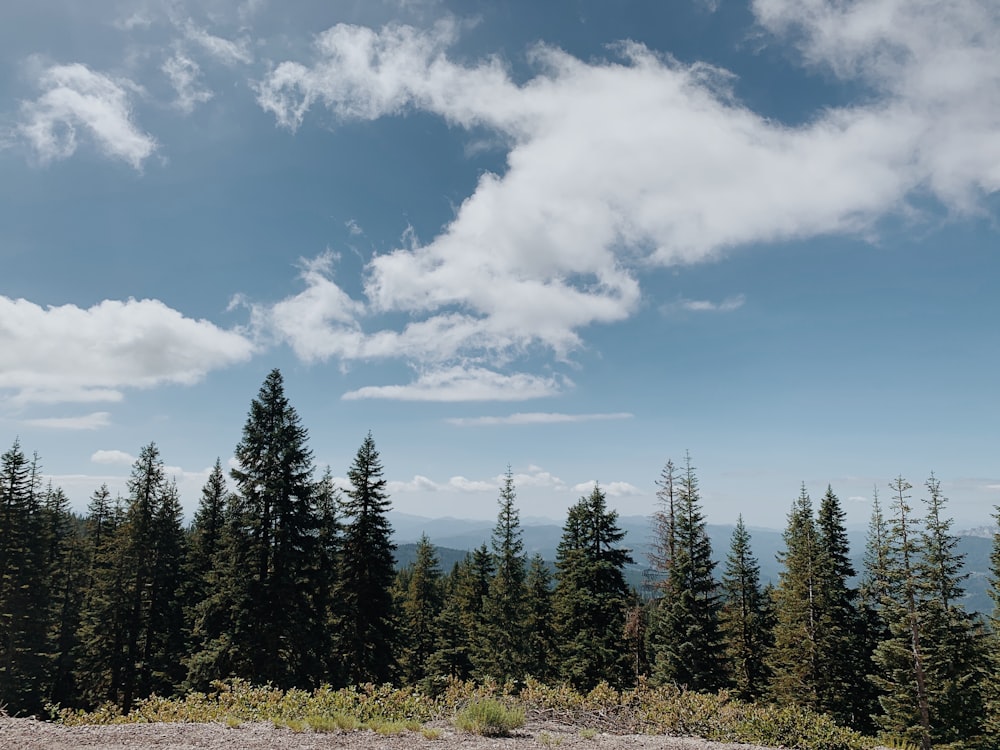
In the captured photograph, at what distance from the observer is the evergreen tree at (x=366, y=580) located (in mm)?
24547

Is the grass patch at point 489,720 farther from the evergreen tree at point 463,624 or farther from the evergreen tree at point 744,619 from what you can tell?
the evergreen tree at point 744,619

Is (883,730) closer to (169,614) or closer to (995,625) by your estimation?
(995,625)

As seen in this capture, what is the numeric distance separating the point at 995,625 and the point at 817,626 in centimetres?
850

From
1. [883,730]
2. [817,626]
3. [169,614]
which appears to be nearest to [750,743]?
[817,626]

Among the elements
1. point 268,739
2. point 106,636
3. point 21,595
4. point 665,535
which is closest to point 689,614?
point 665,535

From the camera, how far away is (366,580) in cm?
2552

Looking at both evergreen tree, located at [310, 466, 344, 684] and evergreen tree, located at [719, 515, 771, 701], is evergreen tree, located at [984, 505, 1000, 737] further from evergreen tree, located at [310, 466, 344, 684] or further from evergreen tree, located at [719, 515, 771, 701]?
evergreen tree, located at [310, 466, 344, 684]

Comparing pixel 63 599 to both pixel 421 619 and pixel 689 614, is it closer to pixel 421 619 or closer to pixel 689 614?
pixel 421 619

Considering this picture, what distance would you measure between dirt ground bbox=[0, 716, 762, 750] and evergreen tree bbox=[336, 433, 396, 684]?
14054 mm

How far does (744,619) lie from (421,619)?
93.1 ft

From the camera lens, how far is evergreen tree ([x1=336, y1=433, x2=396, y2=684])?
24547mm

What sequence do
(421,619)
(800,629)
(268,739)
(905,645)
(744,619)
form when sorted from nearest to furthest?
1. (268,739)
2. (905,645)
3. (800,629)
4. (744,619)
5. (421,619)

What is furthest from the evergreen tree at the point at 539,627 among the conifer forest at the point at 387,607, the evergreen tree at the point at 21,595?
the evergreen tree at the point at 21,595

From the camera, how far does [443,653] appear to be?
4188cm
